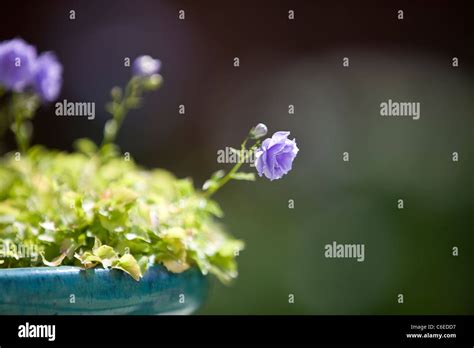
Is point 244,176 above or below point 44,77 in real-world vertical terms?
below

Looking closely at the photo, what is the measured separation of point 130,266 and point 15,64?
1.63 ft

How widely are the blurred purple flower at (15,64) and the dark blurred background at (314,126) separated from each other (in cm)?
108

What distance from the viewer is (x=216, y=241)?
3.80 feet

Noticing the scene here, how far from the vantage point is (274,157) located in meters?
0.98

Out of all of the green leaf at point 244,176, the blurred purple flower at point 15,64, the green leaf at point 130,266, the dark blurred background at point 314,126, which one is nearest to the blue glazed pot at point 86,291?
the green leaf at point 130,266

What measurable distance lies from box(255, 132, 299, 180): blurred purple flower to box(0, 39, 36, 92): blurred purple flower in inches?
19.5

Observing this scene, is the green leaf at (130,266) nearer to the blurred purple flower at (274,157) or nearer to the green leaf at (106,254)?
the green leaf at (106,254)

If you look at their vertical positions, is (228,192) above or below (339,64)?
below

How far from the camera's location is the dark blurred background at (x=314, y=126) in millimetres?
2402

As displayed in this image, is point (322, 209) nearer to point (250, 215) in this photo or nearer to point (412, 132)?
point (250, 215)

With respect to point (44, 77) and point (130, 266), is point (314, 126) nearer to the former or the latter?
point (44, 77)

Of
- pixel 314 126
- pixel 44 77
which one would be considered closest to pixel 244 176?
pixel 44 77
